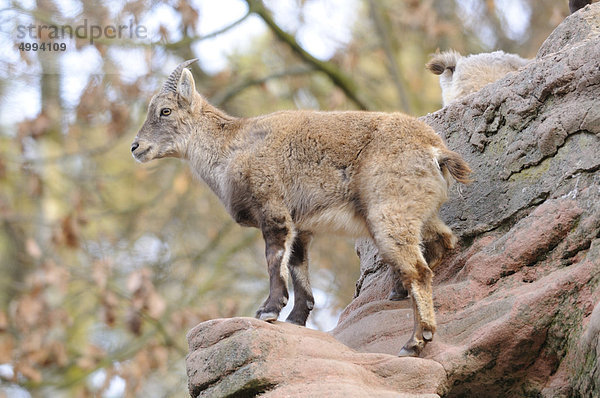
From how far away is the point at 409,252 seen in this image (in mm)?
7156

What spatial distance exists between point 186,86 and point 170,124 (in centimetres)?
45

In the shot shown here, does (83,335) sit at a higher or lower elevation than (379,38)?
lower

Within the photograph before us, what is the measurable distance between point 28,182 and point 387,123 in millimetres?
10987

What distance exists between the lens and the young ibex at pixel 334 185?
7242 millimetres

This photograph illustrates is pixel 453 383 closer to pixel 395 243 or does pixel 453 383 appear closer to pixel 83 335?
pixel 395 243

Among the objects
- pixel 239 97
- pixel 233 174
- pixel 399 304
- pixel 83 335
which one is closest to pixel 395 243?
pixel 399 304

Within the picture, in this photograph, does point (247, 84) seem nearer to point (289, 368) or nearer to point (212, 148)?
point (212, 148)

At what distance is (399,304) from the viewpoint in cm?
768

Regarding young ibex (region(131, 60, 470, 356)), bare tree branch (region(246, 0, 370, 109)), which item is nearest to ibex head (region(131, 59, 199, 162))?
young ibex (region(131, 60, 470, 356))

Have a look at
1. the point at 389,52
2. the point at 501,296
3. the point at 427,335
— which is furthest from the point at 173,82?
the point at 389,52

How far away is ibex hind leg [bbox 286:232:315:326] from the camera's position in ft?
26.5

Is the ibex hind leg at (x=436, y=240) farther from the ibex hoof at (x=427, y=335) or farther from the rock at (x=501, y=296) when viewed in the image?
the ibex hoof at (x=427, y=335)

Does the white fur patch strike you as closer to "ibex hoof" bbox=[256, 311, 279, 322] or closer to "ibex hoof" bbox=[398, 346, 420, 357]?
"ibex hoof" bbox=[256, 311, 279, 322]

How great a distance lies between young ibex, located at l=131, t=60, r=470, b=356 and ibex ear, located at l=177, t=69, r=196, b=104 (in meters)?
0.52
